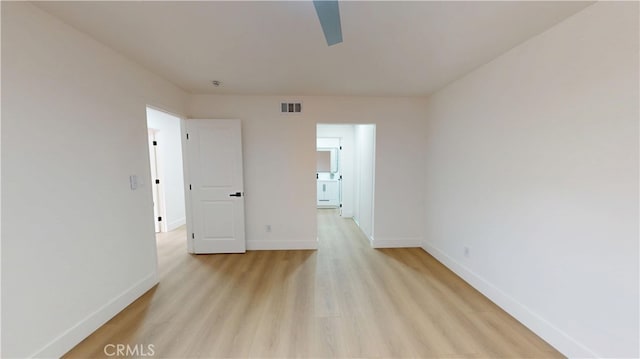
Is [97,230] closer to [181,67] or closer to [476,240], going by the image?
[181,67]

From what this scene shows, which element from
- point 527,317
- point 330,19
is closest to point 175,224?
point 330,19

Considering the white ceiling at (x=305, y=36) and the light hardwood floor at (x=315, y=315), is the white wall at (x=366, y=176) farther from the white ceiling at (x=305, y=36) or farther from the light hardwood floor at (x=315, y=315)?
the white ceiling at (x=305, y=36)

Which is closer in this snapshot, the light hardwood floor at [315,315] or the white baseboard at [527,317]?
the white baseboard at [527,317]

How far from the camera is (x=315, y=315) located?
Result: 2096 mm

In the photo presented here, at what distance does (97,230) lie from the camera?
1.94 metres

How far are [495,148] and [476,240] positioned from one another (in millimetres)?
1027

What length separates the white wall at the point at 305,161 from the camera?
3531mm

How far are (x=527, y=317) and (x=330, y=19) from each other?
282 cm

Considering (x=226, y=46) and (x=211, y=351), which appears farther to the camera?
(x=226, y=46)

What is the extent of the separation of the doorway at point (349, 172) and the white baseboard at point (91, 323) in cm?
311

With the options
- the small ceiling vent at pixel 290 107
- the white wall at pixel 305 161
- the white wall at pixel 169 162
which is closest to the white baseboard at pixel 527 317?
the white wall at pixel 305 161

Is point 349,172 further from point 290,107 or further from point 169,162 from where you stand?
point 169,162

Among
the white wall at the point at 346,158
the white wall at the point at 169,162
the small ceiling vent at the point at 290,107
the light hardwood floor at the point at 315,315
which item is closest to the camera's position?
the light hardwood floor at the point at 315,315

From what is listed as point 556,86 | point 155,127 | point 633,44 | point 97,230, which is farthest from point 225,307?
→ point 155,127
